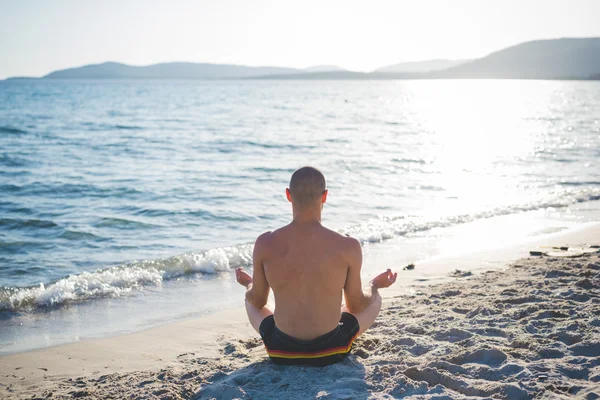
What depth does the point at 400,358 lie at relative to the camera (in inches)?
149

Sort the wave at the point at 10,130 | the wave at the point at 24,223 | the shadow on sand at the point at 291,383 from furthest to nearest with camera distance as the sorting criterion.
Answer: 1. the wave at the point at 10,130
2. the wave at the point at 24,223
3. the shadow on sand at the point at 291,383

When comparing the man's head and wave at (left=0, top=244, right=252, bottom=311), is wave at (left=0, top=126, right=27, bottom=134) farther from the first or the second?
the man's head

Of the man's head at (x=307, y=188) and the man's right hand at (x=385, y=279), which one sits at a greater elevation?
the man's head at (x=307, y=188)

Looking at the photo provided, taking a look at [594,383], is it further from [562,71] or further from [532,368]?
[562,71]

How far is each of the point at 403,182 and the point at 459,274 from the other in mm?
8090

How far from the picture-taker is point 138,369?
4246mm

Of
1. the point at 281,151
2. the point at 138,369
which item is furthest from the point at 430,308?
the point at 281,151

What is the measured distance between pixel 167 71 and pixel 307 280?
19335 cm

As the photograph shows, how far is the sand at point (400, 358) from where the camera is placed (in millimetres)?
3342

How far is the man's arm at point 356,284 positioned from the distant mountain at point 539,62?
525ft

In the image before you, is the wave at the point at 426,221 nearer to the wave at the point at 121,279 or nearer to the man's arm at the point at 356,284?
the wave at the point at 121,279

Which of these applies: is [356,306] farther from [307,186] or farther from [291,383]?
[307,186]

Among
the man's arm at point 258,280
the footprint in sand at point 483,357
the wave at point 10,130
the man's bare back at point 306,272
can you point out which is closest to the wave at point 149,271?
the man's arm at point 258,280

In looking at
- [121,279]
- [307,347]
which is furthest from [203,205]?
[307,347]
